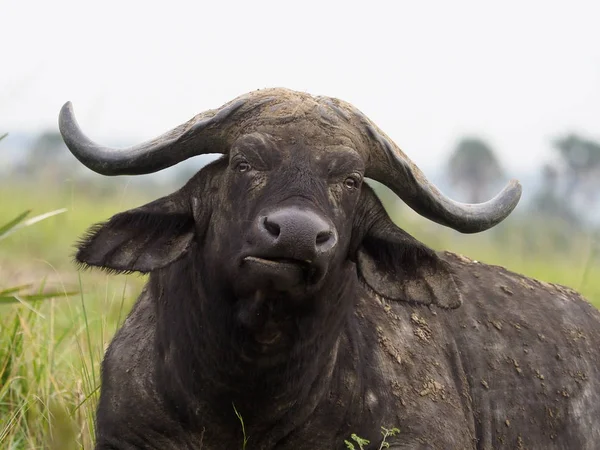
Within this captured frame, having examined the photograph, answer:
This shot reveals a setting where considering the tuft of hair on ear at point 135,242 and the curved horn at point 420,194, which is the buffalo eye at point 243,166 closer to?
the tuft of hair on ear at point 135,242

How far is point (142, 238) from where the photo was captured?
5.27 meters

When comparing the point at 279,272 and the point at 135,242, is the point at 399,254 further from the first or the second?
the point at 135,242

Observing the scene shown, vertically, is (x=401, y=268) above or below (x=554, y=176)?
above

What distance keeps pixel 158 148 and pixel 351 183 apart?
34.3 inches

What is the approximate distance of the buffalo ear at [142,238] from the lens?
5.20m

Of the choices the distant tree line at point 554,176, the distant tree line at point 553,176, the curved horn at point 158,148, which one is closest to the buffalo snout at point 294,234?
the curved horn at point 158,148

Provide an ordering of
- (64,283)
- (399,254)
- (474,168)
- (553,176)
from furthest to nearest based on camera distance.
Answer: (474,168)
(553,176)
(64,283)
(399,254)

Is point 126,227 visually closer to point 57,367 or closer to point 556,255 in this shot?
point 57,367

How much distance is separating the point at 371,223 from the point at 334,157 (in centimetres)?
58

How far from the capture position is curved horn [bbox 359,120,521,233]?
5.34 meters

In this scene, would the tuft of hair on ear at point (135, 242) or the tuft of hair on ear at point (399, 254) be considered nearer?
the tuft of hair on ear at point (135, 242)

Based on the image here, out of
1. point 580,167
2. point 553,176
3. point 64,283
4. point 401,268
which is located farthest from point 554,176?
point 401,268

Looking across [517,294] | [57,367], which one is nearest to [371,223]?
[517,294]

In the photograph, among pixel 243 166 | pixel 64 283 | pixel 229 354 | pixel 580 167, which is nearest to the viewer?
pixel 243 166
